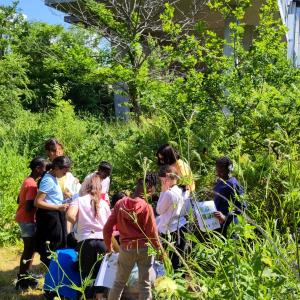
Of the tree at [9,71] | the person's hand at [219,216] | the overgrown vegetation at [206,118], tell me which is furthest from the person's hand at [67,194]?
the tree at [9,71]

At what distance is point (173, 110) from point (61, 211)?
10.0ft

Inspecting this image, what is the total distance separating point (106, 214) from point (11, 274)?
1.97 meters

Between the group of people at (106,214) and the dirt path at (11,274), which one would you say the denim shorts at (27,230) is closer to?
the group of people at (106,214)

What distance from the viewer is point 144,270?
423 cm

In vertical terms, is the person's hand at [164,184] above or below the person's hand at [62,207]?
above

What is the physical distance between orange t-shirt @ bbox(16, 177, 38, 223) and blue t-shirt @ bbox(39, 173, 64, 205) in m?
0.30

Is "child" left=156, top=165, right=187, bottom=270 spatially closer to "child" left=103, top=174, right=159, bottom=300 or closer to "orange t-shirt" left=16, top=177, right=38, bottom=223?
"child" left=103, top=174, right=159, bottom=300

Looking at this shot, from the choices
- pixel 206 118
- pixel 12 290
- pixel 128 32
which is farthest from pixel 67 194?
pixel 128 32

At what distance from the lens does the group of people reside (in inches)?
163

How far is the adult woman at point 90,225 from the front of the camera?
486 cm

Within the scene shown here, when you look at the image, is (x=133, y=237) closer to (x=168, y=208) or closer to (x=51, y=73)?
(x=168, y=208)

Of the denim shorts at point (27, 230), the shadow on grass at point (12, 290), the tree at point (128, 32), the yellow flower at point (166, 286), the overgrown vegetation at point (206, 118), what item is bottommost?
the shadow on grass at point (12, 290)

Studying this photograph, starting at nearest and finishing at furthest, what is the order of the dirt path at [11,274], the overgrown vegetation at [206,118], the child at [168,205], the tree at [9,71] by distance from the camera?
the child at [168,205] → the dirt path at [11,274] → the overgrown vegetation at [206,118] → the tree at [9,71]

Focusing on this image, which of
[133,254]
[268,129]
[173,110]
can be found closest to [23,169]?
[173,110]
